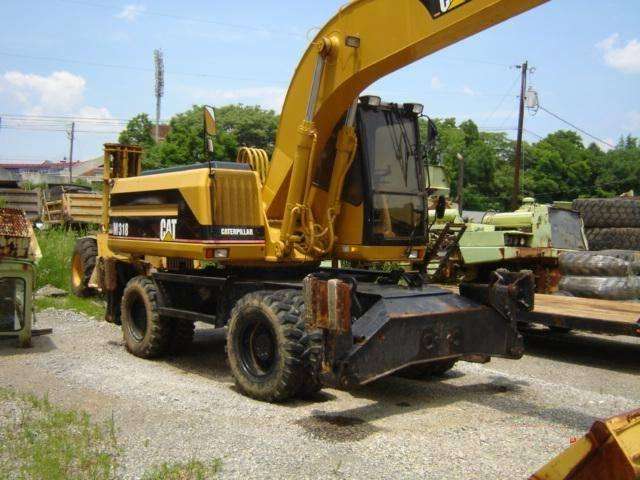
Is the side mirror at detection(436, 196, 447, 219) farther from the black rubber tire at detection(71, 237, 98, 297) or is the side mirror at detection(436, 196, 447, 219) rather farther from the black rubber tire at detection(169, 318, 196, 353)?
the black rubber tire at detection(71, 237, 98, 297)

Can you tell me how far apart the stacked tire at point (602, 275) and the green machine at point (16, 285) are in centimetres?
815

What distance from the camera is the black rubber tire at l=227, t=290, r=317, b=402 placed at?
6.02m

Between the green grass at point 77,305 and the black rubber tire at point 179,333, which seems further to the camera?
the green grass at point 77,305

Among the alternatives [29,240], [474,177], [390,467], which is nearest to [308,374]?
[390,467]

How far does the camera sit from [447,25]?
5465 millimetres

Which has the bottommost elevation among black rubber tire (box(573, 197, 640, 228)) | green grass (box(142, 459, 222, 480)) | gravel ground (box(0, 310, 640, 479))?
gravel ground (box(0, 310, 640, 479))

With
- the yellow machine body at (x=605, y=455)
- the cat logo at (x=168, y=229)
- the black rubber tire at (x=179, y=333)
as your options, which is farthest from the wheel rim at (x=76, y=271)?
the yellow machine body at (x=605, y=455)

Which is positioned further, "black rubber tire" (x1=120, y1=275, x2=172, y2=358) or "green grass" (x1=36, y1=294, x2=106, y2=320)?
"green grass" (x1=36, y1=294, x2=106, y2=320)

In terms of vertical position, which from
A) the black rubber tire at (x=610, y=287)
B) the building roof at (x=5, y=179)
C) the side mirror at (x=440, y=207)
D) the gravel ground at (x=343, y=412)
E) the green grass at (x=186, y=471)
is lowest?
the gravel ground at (x=343, y=412)

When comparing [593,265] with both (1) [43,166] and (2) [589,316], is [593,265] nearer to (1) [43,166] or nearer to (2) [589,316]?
(2) [589,316]

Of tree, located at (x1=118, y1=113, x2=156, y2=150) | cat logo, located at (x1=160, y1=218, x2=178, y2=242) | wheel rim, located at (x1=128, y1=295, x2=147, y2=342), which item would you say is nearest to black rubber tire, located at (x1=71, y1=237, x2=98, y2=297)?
wheel rim, located at (x1=128, y1=295, x2=147, y2=342)

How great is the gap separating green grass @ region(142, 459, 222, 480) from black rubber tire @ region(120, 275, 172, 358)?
151 inches

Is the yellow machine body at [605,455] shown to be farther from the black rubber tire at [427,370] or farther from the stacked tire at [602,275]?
the stacked tire at [602,275]

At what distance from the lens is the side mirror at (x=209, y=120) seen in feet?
21.8
